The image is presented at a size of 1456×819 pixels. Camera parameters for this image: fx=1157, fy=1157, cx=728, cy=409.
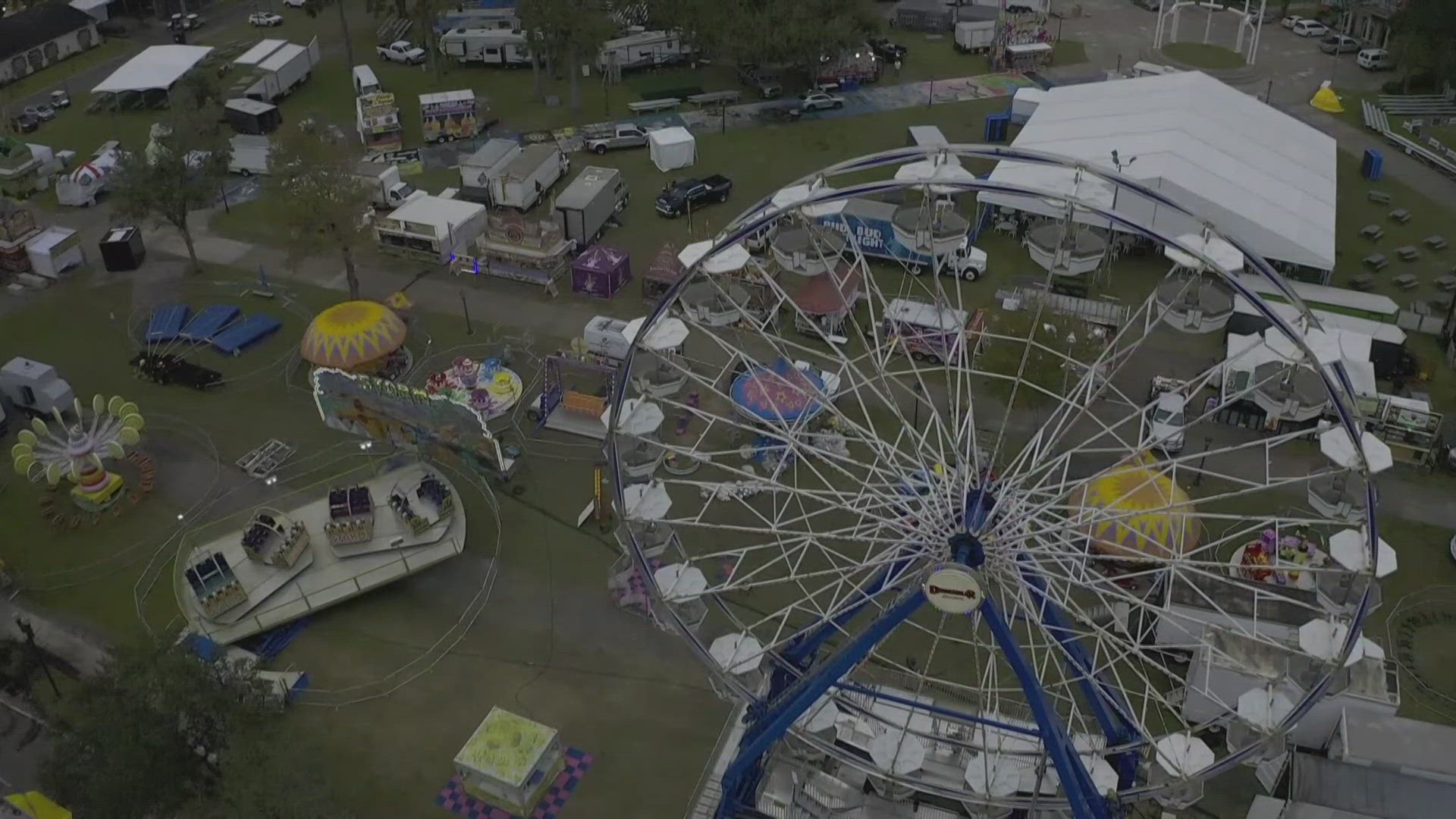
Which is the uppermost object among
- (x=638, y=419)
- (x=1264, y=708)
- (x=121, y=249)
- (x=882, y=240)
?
(x=638, y=419)

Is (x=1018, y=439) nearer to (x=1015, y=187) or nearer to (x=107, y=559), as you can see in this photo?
(x=1015, y=187)

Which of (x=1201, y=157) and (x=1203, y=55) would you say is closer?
(x=1201, y=157)

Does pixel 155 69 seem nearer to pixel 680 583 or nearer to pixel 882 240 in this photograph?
pixel 882 240

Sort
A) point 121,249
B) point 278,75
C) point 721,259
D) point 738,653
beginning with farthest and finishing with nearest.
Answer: point 278,75
point 121,249
point 721,259
point 738,653

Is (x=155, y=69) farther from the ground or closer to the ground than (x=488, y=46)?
farther from the ground

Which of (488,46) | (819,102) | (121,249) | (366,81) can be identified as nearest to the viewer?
(121,249)

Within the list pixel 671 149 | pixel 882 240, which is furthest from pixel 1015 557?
pixel 671 149

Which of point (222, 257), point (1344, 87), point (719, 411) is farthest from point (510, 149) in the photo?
point (1344, 87)

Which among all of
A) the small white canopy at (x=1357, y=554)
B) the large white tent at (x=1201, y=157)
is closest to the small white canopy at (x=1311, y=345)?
the small white canopy at (x=1357, y=554)
